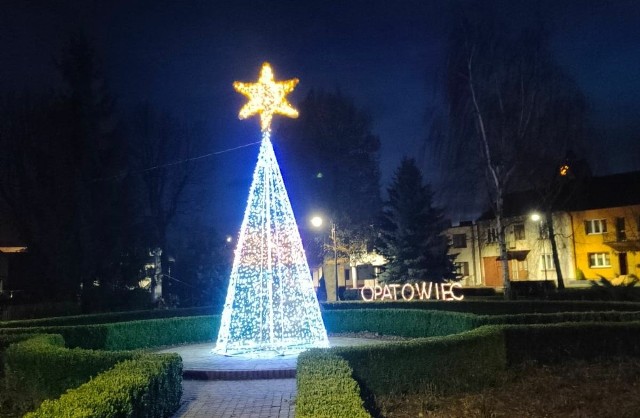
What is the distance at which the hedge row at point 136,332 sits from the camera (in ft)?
51.2

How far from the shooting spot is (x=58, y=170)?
29.7 m

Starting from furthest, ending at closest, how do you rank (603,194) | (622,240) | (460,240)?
1. (460,240)
2. (603,194)
3. (622,240)

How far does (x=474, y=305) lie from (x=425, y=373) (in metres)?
12.1

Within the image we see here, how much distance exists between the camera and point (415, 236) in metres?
31.2

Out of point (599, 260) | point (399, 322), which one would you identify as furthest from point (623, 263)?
point (399, 322)

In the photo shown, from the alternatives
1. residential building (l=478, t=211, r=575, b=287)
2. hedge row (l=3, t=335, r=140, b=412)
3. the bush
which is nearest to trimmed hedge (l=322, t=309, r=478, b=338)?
the bush

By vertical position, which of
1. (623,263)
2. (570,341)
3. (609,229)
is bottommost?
(570,341)

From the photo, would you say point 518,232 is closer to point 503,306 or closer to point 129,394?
point 503,306

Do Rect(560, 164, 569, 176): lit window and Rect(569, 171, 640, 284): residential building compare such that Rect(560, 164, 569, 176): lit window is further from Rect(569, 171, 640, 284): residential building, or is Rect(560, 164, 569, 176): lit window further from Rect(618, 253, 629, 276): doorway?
Rect(618, 253, 629, 276): doorway

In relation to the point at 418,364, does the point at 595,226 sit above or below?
above

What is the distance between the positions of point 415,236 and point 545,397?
22.2 m

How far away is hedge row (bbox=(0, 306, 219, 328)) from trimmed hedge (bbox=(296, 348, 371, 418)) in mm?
11925

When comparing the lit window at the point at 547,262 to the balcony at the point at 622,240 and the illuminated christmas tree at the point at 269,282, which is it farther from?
the illuminated christmas tree at the point at 269,282

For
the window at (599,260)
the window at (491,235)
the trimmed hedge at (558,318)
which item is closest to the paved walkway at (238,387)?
the trimmed hedge at (558,318)
